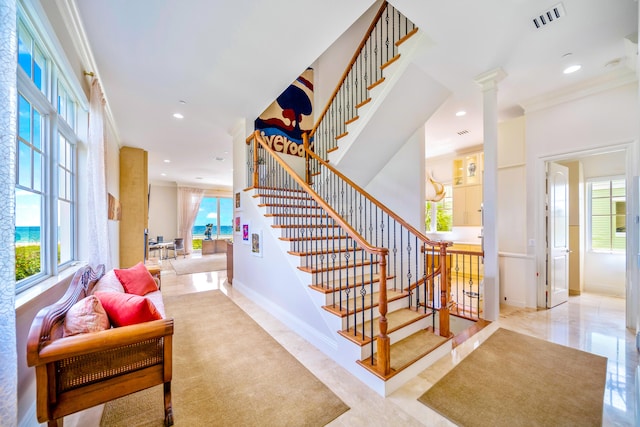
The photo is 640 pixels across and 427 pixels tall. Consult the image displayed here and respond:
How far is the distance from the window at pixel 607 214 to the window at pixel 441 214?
2.63 metres

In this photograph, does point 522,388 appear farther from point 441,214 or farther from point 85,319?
point 441,214

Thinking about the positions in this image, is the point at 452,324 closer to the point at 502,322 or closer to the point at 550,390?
the point at 502,322

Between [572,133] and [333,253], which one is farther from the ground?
[572,133]

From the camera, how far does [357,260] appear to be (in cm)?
360

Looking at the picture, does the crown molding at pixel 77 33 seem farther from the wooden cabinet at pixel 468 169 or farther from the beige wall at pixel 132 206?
the wooden cabinet at pixel 468 169

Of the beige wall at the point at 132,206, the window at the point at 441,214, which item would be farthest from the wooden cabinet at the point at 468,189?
the beige wall at the point at 132,206

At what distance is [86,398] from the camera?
1442mm

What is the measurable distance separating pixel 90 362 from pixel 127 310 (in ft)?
1.05

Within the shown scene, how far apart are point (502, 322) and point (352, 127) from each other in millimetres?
3450

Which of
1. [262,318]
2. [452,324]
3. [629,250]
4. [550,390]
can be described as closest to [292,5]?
[262,318]

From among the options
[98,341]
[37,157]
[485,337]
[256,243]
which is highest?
[37,157]

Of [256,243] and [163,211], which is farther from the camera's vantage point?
[163,211]

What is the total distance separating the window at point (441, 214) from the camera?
6977 millimetres

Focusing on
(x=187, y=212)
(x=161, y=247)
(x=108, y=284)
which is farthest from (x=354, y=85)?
(x=187, y=212)
